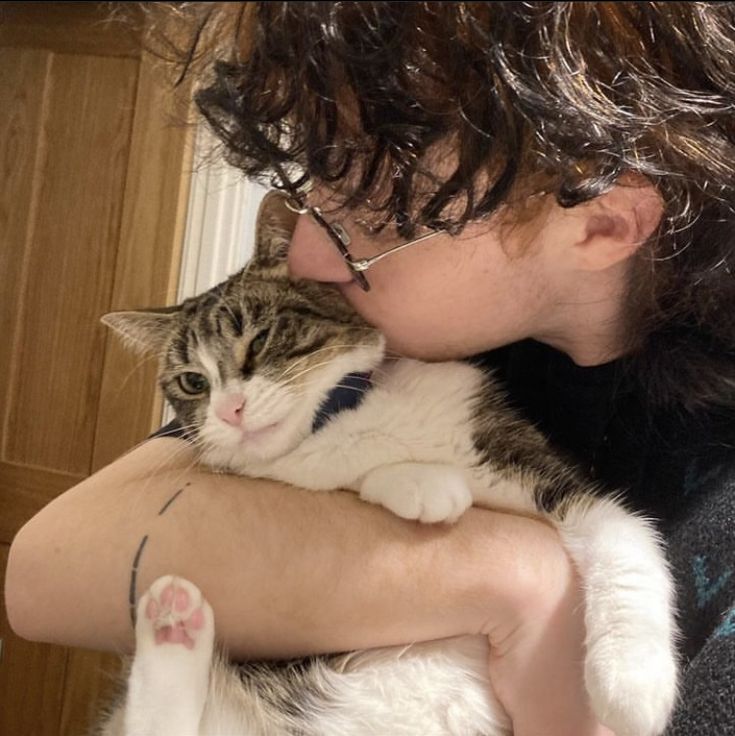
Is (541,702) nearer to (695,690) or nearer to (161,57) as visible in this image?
(695,690)

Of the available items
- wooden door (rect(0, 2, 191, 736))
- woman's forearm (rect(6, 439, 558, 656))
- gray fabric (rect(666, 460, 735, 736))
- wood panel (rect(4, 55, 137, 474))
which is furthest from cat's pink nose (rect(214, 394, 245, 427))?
wood panel (rect(4, 55, 137, 474))

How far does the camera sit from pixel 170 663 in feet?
2.84

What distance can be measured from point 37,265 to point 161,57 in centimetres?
149

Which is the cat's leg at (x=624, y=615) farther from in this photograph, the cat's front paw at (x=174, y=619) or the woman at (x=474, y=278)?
the cat's front paw at (x=174, y=619)

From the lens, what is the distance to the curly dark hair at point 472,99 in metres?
0.70

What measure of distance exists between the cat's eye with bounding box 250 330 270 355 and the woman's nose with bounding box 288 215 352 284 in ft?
0.36

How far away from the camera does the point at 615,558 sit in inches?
35.0

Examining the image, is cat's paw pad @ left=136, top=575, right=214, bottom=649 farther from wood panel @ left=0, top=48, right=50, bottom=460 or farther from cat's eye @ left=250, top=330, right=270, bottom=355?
wood panel @ left=0, top=48, right=50, bottom=460

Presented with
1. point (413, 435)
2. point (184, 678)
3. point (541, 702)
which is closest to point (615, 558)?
point (541, 702)

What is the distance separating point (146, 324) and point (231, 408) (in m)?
0.33

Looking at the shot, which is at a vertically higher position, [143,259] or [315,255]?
[315,255]

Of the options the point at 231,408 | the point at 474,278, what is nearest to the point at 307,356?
the point at 231,408

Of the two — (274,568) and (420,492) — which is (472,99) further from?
(274,568)

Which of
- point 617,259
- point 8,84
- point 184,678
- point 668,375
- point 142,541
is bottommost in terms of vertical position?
point 184,678
